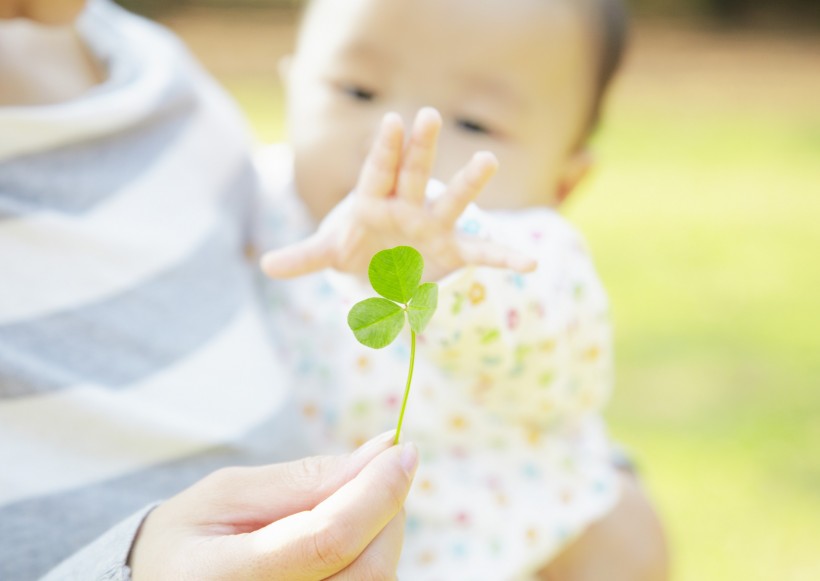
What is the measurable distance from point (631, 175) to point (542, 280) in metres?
3.03

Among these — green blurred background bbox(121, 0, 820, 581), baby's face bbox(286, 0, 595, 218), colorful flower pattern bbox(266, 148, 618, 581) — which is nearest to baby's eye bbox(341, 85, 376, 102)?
baby's face bbox(286, 0, 595, 218)

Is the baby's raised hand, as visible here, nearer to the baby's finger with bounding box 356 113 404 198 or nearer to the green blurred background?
the baby's finger with bounding box 356 113 404 198

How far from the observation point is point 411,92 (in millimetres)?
983

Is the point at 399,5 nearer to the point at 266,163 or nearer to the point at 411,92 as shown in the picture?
the point at 411,92

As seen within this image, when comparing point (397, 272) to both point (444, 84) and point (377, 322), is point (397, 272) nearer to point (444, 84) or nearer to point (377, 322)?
point (377, 322)

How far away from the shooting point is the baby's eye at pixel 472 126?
0.99 m

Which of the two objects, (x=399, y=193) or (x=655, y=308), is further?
(x=655, y=308)

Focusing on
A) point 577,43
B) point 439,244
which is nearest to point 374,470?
point 439,244

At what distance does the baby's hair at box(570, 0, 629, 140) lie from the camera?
110cm

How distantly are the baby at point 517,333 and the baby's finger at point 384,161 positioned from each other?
187 mm

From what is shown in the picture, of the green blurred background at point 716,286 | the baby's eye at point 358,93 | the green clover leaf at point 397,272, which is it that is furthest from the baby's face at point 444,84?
the green blurred background at point 716,286

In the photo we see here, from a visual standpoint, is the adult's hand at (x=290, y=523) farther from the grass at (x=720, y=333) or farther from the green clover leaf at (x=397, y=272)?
the grass at (x=720, y=333)

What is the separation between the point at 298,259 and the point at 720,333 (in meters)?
1.78

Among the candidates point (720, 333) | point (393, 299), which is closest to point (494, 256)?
point (393, 299)
